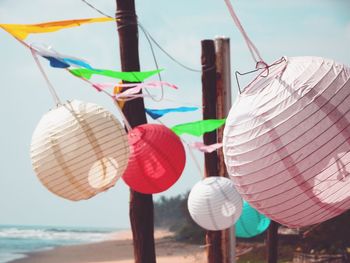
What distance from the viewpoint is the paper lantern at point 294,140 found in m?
2.41

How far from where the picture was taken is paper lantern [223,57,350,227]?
2.41m

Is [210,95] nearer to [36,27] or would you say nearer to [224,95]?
[224,95]

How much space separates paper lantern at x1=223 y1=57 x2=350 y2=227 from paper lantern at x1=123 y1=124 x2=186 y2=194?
1.29m

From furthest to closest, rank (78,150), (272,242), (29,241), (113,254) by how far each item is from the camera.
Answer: (29,241) < (113,254) < (272,242) < (78,150)

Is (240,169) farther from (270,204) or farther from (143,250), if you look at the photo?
(143,250)

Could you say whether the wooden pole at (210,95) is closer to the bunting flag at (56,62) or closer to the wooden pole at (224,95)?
the wooden pole at (224,95)

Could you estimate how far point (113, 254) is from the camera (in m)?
23.1

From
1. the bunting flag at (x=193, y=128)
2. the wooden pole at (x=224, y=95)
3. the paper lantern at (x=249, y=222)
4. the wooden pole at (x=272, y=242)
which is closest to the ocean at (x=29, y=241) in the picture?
the wooden pole at (x=272, y=242)

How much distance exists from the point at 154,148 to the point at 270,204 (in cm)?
147

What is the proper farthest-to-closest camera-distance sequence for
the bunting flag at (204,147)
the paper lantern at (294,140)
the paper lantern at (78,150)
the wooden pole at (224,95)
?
the wooden pole at (224,95) → the bunting flag at (204,147) → the paper lantern at (78,150) → the paper lantern at (294,140)

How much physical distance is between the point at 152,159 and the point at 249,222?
9.86 ft

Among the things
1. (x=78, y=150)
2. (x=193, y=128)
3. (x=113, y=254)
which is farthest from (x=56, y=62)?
(x=113, y=254)

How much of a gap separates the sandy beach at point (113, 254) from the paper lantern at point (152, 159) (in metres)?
13.1

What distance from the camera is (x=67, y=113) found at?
330 cm
